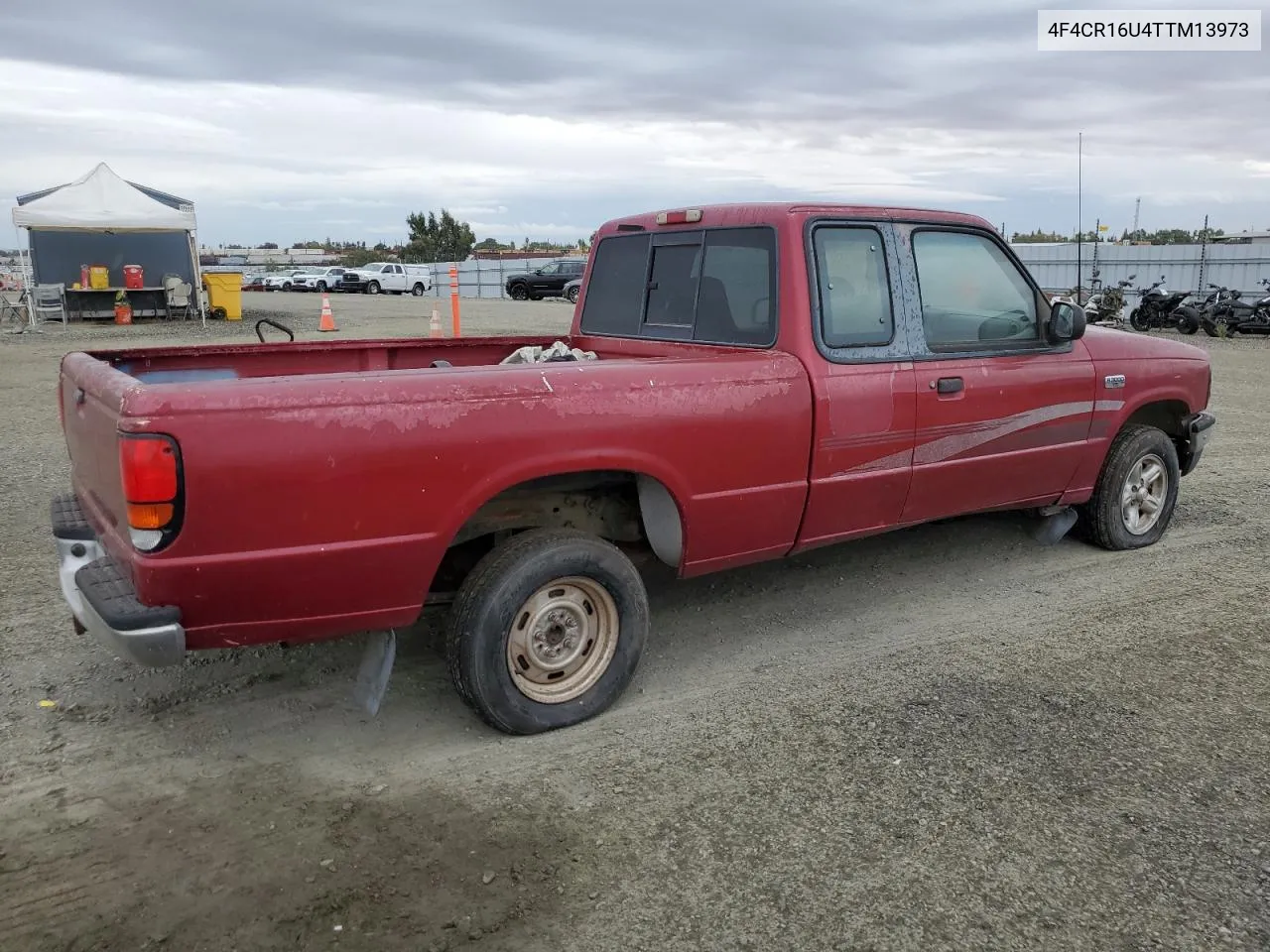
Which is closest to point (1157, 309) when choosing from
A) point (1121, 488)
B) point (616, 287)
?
point (1121, 488)

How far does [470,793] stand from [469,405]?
1.25 metres

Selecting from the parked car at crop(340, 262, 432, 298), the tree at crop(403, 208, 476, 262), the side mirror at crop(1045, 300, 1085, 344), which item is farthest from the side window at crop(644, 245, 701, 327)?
the tree at crop(403, 208, 476, 262)

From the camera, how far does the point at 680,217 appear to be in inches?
183

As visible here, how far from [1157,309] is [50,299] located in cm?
2388

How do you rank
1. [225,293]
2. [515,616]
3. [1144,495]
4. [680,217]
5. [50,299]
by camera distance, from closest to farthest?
[515,616], [680,217], [1144,495], [50,299], [225,293]

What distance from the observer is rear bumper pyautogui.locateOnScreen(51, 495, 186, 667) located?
287 cm

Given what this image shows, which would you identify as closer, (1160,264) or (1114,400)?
(1114,400)

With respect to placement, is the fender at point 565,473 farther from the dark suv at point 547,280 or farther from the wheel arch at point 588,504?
the dark suv at point 547,280

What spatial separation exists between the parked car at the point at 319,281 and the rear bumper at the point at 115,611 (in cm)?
4158

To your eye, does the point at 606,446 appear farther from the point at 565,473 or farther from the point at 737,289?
the point at 737,289

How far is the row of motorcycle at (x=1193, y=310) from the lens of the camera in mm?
19891

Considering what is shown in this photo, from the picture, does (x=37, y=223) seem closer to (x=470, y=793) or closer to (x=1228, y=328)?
(x=470, y=793)

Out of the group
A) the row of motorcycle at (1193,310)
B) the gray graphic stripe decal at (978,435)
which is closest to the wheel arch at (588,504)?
the gray graphic stripe decal at (978,435)

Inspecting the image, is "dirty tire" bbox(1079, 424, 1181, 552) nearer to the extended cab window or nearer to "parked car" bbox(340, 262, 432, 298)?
the extended cab window
